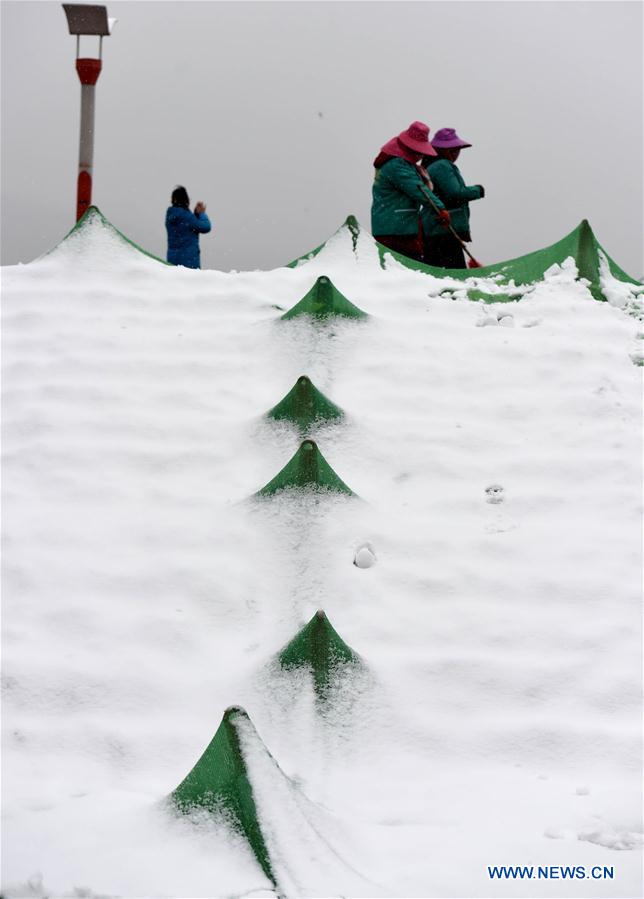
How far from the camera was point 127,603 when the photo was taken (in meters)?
4.39

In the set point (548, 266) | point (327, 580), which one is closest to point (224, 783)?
point (327, 580)

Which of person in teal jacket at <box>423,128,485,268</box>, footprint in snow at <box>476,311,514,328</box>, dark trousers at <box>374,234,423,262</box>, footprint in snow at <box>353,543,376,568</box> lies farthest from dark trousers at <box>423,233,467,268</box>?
footprint in snow at <box>353,543,376,568</box>

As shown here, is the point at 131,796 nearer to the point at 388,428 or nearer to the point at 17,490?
the point at 17,490

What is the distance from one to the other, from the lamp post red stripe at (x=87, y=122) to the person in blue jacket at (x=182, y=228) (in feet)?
4.15

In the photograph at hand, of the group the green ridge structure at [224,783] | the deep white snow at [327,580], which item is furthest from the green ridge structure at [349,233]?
the green ridge structure at [224,783]

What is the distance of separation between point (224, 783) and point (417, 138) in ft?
15.5

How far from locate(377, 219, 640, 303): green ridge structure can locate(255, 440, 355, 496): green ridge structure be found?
1863 mm

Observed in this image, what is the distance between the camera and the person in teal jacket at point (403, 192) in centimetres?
703

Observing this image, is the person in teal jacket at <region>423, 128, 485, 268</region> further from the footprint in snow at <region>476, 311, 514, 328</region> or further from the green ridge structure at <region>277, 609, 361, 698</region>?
the green ridge structure at <region>277, 609, 361, 698</region>

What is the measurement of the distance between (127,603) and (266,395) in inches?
59.6

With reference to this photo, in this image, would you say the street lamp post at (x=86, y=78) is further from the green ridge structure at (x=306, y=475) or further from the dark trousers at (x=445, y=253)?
the green ridge structure at (x=306, y=475)

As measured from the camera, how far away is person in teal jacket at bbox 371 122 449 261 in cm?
703

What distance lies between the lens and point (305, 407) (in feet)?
17.3

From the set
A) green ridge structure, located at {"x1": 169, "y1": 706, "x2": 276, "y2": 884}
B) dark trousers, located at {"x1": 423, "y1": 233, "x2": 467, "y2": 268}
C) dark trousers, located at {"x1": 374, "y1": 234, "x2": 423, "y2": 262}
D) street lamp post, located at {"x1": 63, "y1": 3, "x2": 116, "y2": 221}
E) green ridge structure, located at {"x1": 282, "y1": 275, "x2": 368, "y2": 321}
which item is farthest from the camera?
street lamp post, located at {"x1": 63, "y1": 3, "x2": 116, "y2": 221}
